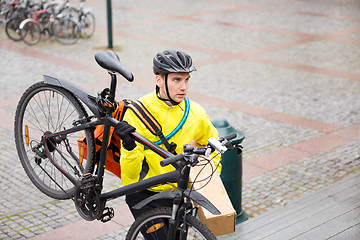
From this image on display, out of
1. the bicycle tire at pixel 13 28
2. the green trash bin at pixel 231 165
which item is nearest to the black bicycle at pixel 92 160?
the green trash bin at pixel 231 165

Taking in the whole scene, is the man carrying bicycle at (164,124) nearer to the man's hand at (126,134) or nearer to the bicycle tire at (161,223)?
the man's hand at (126,134)

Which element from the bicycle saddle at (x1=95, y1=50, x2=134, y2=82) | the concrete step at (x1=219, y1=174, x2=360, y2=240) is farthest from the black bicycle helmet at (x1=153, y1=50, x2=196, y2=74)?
the concrete step at (x1=219, y1=174, x2=360, y2=240)

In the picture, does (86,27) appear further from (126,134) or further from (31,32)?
(126,134)

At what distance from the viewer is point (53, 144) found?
442cm

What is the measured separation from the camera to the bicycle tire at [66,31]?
1417cm

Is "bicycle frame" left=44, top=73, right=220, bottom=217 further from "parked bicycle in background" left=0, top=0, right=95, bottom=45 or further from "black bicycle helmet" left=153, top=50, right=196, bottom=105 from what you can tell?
"parked bicycle in background" left=0, top=0, right=95, bottom=45

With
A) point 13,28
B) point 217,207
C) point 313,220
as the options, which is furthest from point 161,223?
point 13,28

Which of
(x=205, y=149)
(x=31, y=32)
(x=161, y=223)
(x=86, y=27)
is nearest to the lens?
(x=205, y=149)

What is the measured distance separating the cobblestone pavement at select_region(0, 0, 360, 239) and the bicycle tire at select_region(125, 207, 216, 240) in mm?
1536

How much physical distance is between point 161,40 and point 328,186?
9.00 meters

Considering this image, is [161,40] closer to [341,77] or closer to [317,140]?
[341,77]

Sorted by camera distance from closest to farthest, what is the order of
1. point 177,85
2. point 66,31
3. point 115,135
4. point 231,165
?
point 177,85 → point 115,135 → point 231,165 → point 66,31

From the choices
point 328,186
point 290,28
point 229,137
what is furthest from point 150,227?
point 290,28

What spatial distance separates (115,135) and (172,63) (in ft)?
2.37
